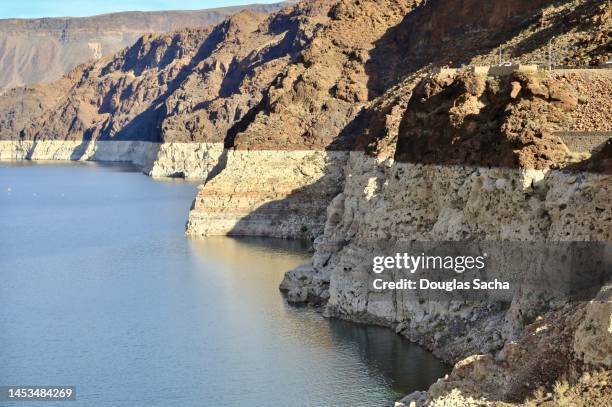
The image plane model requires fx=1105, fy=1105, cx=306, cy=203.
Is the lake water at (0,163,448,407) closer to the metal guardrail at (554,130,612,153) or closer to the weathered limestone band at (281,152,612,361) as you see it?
the weathered limestone band at (281,152,612,361)

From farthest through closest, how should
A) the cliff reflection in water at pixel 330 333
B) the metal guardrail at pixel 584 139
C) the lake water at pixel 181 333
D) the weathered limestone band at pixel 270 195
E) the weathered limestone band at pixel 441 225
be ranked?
the weathered limestone band at pixel 270 195 → the cliff reflection in water at pixel 330 333 → the metal guardrail at pixel 584 139 → the lake water at pixel 181 333 → the weathered limestone band at pixel 441 225

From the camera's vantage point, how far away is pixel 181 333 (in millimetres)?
49844

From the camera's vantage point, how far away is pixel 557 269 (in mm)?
36375

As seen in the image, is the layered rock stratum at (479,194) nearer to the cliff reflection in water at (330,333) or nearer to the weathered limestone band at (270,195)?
the weathered limestone band at (270,195)

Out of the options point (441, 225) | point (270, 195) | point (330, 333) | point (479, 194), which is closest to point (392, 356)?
point (330, 333)

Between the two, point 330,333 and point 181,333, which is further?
point 181,333

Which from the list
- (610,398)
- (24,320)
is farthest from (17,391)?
(610,398)

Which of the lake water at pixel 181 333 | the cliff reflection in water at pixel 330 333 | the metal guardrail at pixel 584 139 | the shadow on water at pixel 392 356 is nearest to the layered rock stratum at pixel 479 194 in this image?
the metal guardrail at pixel 584 139

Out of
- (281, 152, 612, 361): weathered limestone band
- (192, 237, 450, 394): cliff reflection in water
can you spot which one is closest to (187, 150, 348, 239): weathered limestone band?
(192, 237, 450, 394): cliff reflection in water

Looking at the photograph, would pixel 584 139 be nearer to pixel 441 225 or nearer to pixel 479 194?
pixel 479 194

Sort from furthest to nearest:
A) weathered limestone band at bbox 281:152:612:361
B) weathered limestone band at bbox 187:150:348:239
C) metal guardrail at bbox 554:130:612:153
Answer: weathered limestone band at bbox 187:150:348:239 → metal guardrail at bbox 554:130:612:153 → weathered limestone band at bbox 281:152:612:361

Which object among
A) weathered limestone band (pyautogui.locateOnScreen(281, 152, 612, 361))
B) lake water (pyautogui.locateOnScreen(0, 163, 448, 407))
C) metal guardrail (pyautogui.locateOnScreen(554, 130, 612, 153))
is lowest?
lake water (pyautogui.locateOnScreen(0, 163, 448, 407))

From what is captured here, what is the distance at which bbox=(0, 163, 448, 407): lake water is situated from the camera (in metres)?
→ 40.1

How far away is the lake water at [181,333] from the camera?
40.1 meters
